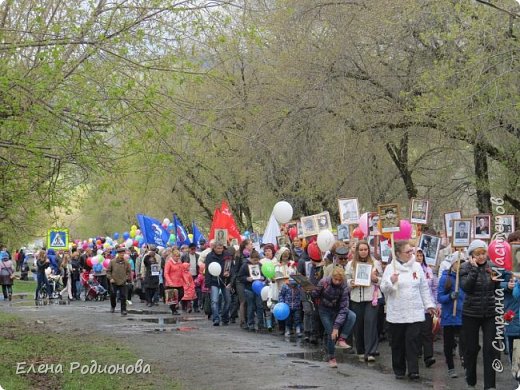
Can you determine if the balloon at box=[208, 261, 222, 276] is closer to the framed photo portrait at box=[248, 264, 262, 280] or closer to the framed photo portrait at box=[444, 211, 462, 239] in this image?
the framed photo portrait at box=[248, 264, 262, 280]

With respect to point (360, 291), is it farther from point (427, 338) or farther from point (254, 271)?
point (254, 271)

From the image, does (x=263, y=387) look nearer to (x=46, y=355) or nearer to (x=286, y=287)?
(x=46, y=355)

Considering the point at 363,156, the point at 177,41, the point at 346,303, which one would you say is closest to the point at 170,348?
the point at 346,303

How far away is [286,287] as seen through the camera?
1689 centimetres

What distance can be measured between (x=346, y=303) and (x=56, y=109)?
193 inches

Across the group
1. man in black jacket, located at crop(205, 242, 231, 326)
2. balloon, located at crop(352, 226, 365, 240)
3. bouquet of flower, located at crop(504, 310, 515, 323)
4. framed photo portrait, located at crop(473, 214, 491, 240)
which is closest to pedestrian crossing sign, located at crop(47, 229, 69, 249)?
man in black jacket, located at crop(205, 242, 231, 326)

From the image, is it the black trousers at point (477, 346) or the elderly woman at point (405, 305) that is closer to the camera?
the black trousers at point (477, 346)

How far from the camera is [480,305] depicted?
1072 centimetres

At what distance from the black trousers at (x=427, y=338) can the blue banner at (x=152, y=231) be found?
51.9ft

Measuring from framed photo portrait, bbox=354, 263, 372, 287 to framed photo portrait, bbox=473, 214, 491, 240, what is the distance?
213 centimetres

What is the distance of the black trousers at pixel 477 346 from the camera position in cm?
1070

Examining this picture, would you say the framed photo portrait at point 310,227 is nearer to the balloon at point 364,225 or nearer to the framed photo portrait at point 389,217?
the balloon at point 364,225

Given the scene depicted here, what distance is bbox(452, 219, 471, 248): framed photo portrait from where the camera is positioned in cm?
1377

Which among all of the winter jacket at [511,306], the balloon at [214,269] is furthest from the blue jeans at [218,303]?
the winter jacket at [511,306]
